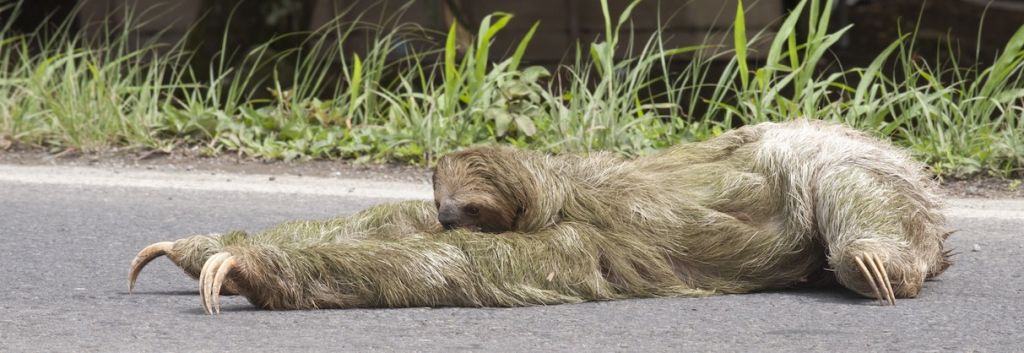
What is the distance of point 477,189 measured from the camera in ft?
12.1

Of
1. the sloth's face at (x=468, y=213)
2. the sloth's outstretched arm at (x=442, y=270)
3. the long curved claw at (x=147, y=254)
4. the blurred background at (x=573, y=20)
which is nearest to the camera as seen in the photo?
the sloth's outstretched arm at (x=442, y=270)

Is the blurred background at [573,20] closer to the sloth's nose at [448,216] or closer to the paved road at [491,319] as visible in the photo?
the paved road at [491,319]

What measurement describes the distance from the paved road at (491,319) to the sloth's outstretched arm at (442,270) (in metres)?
0.04

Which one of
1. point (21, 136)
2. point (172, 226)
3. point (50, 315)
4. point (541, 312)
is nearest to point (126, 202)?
point (172, 226)

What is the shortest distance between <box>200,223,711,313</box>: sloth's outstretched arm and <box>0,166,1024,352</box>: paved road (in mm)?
44

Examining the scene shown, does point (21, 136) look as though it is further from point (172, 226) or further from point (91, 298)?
point (91, 298)

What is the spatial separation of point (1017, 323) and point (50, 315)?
99.3 inches

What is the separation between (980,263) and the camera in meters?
4.68

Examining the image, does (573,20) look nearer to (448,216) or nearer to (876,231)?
(876,231)

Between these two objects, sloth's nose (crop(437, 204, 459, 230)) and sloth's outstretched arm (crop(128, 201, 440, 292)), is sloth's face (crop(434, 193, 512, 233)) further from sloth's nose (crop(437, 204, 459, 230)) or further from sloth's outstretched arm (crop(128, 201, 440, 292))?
sloth's outstretched arm (crop(128, 201, 440, 292))

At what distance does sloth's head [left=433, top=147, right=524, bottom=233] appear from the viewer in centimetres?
368

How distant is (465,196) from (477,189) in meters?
0.04

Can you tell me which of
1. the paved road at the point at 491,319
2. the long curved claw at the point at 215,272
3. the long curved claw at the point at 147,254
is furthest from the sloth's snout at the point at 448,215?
the long curved claw at the point at 147,254

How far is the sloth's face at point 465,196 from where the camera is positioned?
3682mm
